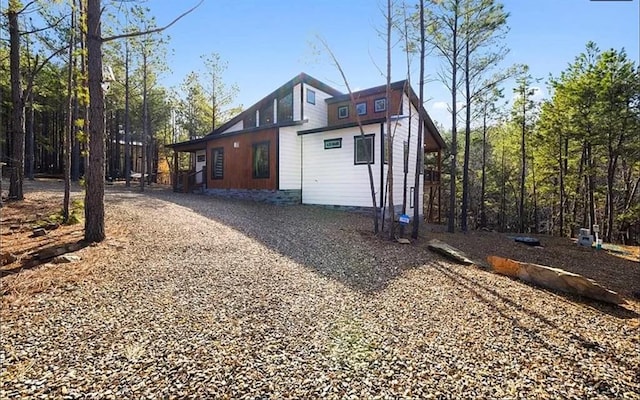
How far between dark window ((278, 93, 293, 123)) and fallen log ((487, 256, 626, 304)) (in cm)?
1117

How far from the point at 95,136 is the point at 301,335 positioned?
15.2ft

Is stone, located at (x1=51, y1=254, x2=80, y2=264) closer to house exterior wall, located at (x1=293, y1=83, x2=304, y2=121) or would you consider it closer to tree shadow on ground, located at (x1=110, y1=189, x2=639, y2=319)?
tree shadow on ground, located at (x1=110, y1=189, x2=639, y2=319)

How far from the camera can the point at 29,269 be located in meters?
3.86

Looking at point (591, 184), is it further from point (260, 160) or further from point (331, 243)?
point (260, 160)

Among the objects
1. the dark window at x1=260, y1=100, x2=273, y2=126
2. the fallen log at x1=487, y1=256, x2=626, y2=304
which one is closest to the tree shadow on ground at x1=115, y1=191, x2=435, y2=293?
the fallen log at x1=487, y1=256, x2=626, y2=304

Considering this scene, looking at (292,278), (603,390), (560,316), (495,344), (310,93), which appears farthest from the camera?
(310,93)

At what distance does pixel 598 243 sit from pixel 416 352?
10.7 metres

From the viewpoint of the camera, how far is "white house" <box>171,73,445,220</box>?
10969mm

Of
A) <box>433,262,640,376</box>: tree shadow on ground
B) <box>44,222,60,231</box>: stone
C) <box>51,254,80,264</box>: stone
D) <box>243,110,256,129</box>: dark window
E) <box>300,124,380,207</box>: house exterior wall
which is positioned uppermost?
<box>243,110,256,129</box>: dark window

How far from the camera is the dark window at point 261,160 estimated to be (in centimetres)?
1225

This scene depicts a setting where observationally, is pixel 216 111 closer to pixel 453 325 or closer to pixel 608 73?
pixel 608 73

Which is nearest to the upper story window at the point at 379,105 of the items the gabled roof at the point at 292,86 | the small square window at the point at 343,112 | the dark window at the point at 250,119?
the small square window at the point at 343,112

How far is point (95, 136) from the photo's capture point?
5.00m

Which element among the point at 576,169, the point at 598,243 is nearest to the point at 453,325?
the point at 598,243
